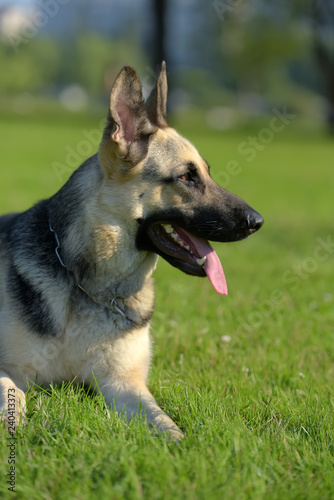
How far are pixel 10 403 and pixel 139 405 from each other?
0.68 m

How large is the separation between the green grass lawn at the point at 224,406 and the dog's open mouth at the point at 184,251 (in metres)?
0.72

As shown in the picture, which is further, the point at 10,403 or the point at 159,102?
the point at 159,102

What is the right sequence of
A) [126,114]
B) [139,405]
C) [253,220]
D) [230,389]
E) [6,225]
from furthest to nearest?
[6,225]
[230,389]
[253,220]
[126,114]
[139,405]

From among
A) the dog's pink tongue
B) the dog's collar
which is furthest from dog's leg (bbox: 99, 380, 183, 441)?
the dog's pink tongue

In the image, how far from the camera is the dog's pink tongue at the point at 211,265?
358 centimetres

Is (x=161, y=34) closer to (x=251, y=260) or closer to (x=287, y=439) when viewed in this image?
(x=251, y=260)

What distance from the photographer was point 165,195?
11.3ft

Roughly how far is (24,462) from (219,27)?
1792 inches

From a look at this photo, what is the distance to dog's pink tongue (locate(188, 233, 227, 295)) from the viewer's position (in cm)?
358

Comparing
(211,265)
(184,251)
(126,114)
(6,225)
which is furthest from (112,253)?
(6,225)

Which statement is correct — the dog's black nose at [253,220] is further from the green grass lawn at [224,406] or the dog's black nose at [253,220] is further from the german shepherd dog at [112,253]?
the green grass lawn at [224,406]

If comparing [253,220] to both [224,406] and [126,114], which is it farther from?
[224,406]

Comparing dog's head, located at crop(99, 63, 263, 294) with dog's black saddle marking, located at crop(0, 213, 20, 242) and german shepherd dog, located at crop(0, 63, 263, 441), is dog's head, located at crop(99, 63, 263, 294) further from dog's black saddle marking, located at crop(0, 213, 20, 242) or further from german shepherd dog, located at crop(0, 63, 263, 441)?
dog's black saddle marking, located at crop(0, 213, 20, 242)

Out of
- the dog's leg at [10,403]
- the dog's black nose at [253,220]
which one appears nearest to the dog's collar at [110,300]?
the dog's leg at [10,403]
